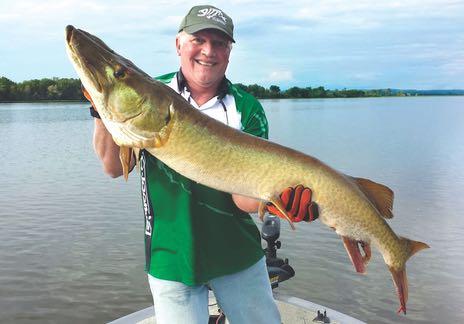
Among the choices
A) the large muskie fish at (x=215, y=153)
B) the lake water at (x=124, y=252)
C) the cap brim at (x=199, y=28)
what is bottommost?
the lake water at (x=124, y=252)

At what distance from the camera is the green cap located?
9.58 feet

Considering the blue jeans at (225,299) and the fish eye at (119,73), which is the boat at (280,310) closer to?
the blue jeans at (225,299)

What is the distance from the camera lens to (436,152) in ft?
75.7

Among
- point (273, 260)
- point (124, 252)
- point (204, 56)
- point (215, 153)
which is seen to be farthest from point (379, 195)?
point (124, 252)

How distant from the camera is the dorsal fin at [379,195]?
297cm

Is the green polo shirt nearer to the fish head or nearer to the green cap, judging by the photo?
the fish head

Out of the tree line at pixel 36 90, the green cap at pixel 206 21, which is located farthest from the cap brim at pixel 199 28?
the tree line at pixel 36 90

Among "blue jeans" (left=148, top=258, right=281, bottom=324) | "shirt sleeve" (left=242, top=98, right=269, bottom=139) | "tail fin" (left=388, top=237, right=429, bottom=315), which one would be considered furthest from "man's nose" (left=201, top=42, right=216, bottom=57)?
"tail fin" (left=388, top=237, right=429, bottom=315)

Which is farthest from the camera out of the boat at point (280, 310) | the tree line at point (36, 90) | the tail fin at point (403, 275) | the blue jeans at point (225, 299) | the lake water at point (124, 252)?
the tree line at point (36, 90)

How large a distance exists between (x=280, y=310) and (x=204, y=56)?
294 centimetres

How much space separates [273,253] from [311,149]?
1855cm

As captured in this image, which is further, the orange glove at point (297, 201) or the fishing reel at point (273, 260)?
the fishing reel at point (273, 260)

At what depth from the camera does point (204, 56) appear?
9.77ft

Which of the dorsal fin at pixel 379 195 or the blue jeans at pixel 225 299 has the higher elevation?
the dorsal fin at pixel 379 195
